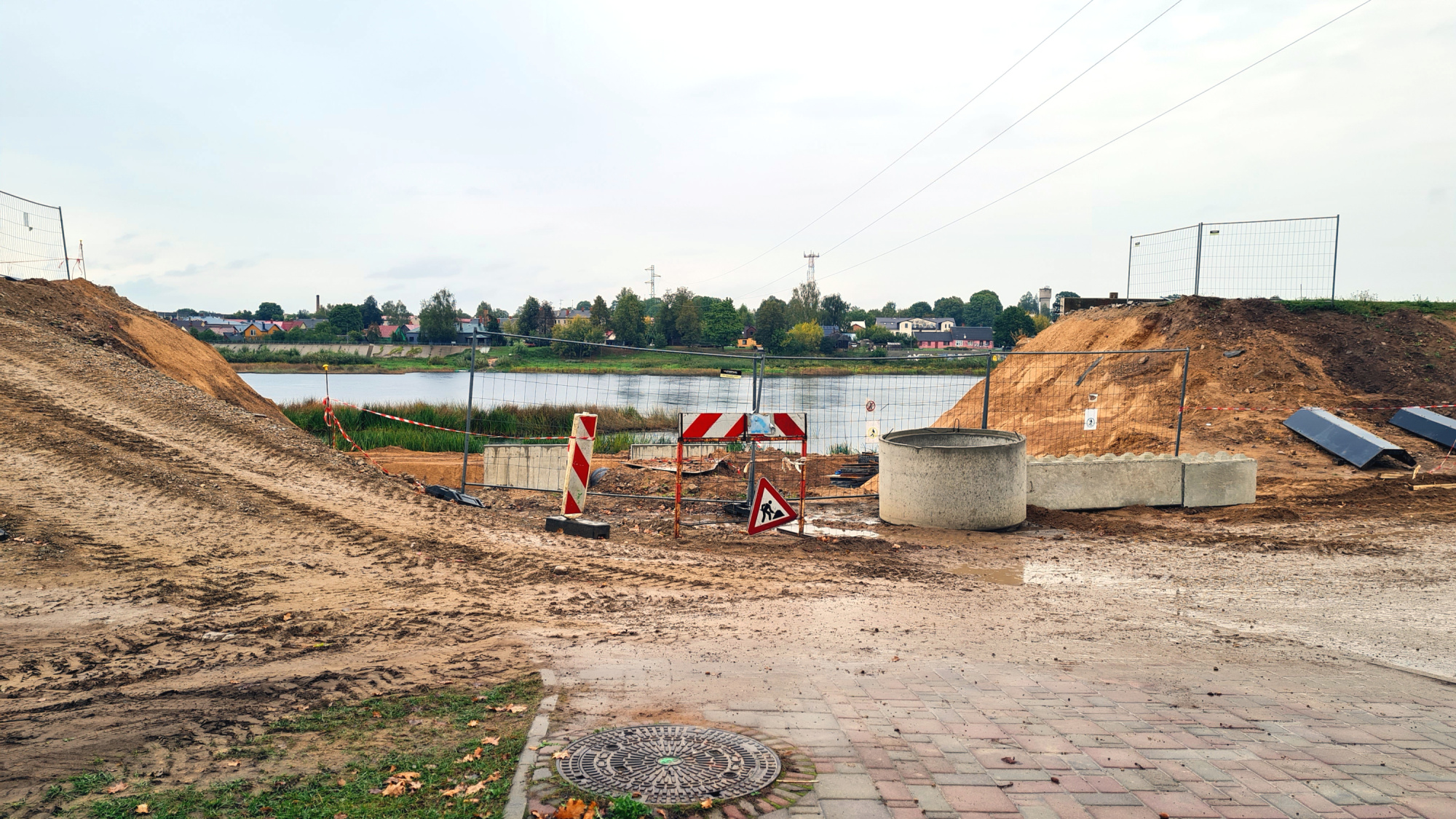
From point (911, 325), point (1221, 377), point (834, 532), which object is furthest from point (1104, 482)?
point (911, 325)

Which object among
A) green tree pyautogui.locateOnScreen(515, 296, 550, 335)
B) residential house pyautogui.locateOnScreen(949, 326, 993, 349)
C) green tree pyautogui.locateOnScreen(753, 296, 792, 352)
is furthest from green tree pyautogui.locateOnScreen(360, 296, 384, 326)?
residential house pyautogui.locateOnScreen(949, 326, 993, 349)

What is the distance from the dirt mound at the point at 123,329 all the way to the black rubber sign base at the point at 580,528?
7.29 metres

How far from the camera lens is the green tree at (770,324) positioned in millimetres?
102812

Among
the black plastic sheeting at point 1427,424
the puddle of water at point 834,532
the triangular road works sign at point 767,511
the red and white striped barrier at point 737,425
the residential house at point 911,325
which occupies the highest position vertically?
the residential house at point 911,325

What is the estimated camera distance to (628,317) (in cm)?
10025

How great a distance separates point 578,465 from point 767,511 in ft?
7.47

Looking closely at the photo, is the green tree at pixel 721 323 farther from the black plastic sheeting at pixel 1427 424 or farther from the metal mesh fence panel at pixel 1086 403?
the black plastic sheeting at pixel 1427 424

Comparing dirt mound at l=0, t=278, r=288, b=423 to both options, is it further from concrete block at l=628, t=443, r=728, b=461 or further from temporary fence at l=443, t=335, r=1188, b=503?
concrete block at l=628, t=443, r=728, b=461

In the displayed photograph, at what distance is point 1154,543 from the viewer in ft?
31.9

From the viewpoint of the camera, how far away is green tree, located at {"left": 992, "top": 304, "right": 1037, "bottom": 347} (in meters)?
80.8

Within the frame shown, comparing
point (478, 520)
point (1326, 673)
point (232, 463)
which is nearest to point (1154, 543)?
point (1326, 673)

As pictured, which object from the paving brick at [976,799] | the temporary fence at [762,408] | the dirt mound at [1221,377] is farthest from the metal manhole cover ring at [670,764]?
the dirt mound at [1221,377]

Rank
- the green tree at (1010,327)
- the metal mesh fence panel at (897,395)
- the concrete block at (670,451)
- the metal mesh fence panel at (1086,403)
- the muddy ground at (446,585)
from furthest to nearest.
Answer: the green tree at (1010,327) → the concrete block at (670,451) → the metal mesh fence panel at (1086,403) → the metal mesh fence panel at (897,395) → the muddy ground at (446,585)

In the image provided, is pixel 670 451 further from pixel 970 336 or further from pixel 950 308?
pixel 950 308
